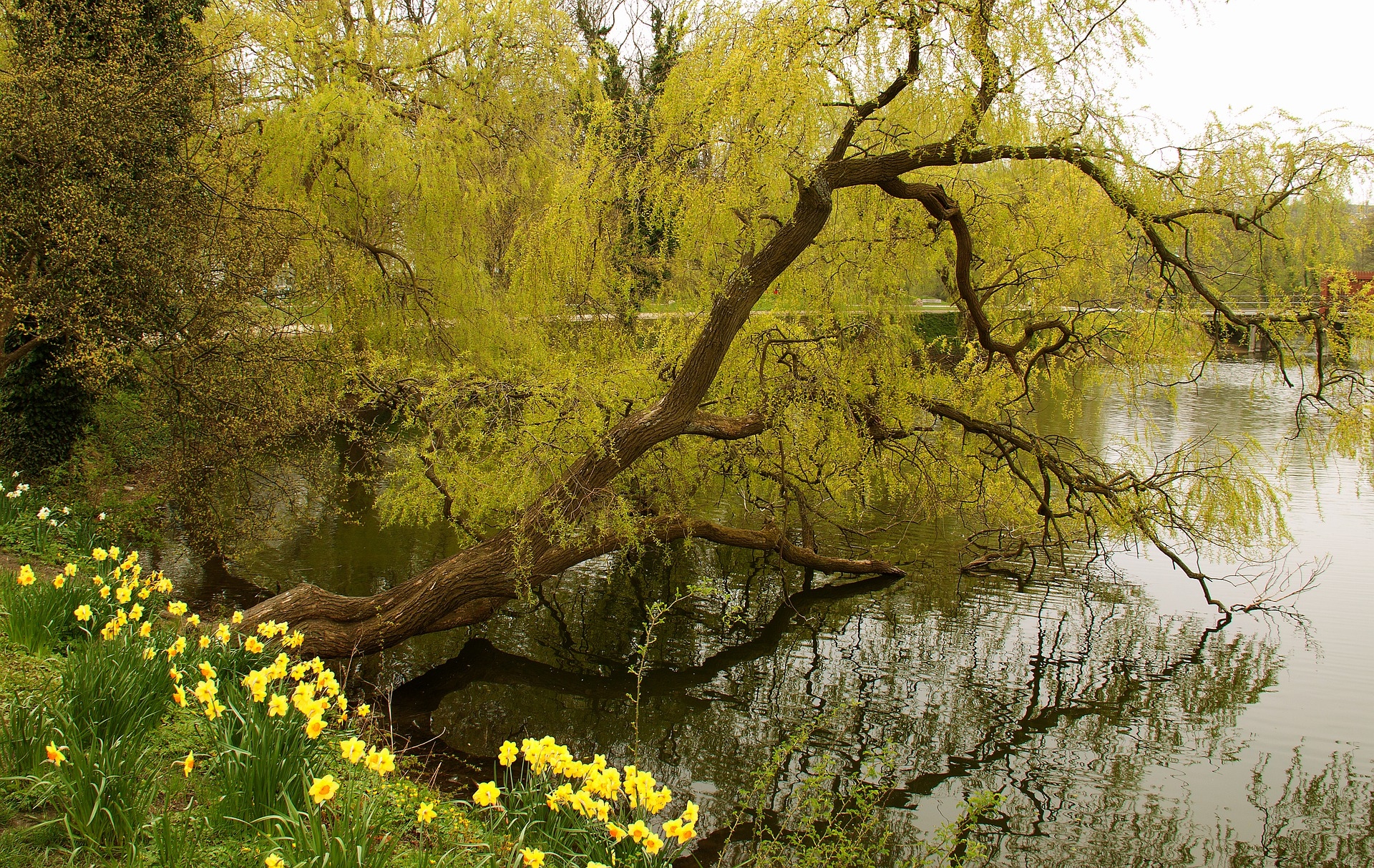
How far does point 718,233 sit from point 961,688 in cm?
404

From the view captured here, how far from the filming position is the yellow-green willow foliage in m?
5.95

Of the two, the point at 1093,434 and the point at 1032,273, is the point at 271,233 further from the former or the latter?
the point at 1093,434

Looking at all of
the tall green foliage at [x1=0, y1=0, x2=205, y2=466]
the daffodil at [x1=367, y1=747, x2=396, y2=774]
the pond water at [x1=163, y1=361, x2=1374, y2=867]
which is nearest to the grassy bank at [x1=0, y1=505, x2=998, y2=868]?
the daffodil at [x1=367, y1=747, x2=396, y2=774]

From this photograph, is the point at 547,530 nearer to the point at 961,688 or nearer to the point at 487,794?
the point at 961,688

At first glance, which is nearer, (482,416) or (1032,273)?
(482,416)

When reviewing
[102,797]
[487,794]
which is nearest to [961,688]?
[487,794]

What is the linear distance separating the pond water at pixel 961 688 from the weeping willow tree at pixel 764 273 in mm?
636

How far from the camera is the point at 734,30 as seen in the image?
6180mm

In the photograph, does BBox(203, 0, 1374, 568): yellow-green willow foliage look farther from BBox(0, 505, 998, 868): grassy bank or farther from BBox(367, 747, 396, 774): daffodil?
BBox(367, 747, 396, 774): daffodil

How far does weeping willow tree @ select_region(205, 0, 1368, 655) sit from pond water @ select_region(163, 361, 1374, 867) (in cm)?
64

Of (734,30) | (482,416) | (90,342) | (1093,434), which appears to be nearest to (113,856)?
(482,416)

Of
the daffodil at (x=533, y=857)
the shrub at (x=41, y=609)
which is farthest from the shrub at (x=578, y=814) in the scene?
the shrub at (x=41, y=609)

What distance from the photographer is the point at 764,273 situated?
6.49 meters

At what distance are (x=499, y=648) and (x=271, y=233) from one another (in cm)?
431
